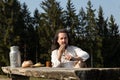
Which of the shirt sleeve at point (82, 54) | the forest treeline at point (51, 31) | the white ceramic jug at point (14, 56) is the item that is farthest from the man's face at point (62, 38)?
the forest treeline at point (51, 31)

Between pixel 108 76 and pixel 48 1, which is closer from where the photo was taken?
pixel 108 76

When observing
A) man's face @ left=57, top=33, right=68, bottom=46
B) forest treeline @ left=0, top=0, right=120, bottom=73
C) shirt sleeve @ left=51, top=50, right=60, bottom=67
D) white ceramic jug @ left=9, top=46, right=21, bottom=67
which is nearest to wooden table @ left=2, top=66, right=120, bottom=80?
shirt sleeve @ left=51, top=50, right=60, bottom=67

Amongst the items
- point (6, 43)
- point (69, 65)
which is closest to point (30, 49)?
point (6, 43)

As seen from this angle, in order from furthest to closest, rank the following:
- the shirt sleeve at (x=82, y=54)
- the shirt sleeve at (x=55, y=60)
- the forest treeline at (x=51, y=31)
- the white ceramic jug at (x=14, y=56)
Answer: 1. the forest treeline at (x=51, y=31)
2. the white ceramic jug at (x=14, y=56)
3. the shirt sleeve at (x=55, y=60)
4. the shirt sleeve at (x=82, y=54)

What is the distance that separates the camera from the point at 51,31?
172 ft

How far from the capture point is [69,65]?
536cm

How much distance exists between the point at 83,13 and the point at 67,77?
193 ft

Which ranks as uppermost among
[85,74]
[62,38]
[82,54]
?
[62,38]

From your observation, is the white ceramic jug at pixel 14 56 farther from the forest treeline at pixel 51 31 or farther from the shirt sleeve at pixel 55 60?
the forest treeline at pixel 51 31

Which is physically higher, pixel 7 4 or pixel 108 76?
pixel 7 4

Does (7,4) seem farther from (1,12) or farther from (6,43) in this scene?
(6,43)

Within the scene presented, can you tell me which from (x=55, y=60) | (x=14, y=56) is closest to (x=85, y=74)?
(x=55, y=60)

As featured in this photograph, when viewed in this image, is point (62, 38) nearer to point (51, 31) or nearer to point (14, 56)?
point (14, 56)

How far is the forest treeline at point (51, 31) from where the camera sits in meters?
52.0
